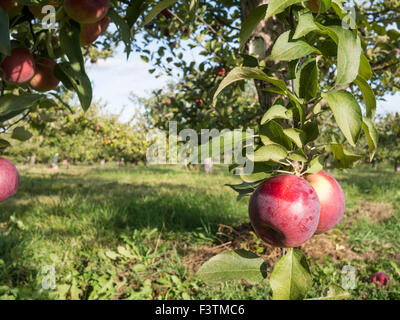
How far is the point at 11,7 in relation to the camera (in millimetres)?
705

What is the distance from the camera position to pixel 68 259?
2525 mm

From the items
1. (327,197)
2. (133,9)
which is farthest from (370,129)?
(133,9)

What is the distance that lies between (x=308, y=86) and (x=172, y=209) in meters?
3.64

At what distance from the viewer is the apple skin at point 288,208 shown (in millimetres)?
586

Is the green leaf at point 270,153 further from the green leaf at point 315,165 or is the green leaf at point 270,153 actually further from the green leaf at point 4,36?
the green leaf at point 4,36

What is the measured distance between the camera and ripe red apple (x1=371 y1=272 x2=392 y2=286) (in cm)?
230

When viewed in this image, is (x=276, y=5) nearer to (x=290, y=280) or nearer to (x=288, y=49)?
(x=288, y=49)

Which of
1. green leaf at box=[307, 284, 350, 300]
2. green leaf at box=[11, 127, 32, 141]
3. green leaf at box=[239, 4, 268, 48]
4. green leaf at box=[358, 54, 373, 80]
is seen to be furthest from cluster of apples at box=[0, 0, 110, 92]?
green leaf at box=[307, 284, 350, 300]

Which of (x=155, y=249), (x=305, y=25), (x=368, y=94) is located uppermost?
(x=305, y=25)

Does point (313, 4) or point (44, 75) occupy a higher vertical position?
point (313, 4)

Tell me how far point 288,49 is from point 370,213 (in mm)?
4222

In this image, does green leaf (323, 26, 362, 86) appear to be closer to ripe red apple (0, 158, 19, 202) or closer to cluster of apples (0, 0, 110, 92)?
cluster of apples (0, 0, 110, 92)
